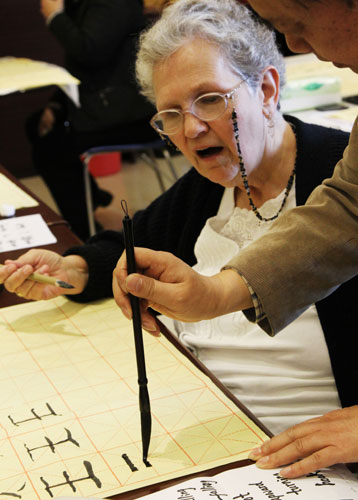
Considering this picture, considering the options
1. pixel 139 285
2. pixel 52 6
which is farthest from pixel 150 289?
pixel 52 6

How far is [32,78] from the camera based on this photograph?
3.37 metres

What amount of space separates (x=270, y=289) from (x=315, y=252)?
9 centimetres

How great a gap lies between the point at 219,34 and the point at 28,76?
214 centimetres

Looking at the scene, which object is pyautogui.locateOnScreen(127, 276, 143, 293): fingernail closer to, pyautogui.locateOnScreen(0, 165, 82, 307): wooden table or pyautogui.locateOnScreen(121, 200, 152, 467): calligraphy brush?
pyautogui.locateOnScreen(121, 200, 152, 467): calligraphy brush

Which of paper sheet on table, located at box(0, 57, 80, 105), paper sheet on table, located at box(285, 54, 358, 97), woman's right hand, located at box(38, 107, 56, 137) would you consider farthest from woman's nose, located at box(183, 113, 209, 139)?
woman's right hand, located at box(38, 107, 56, 137)

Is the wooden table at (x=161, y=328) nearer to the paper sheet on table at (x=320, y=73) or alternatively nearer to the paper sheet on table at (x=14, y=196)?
the paper sheet on table at (x=14, y=196)

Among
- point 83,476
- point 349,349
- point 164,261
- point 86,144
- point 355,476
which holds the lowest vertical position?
point 86,144

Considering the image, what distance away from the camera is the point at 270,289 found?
1.10 m

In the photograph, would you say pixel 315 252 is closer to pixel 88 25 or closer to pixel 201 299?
pixel 201 299

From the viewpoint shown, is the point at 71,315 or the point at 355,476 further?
the point at 71,315

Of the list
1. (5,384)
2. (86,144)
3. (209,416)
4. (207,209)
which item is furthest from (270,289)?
(86,144)

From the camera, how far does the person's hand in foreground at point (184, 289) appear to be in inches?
42.1

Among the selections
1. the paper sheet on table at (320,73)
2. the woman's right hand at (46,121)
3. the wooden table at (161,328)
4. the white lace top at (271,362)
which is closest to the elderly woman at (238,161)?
the white lace top at (271,362)

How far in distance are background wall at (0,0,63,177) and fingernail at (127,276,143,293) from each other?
14.0ft
